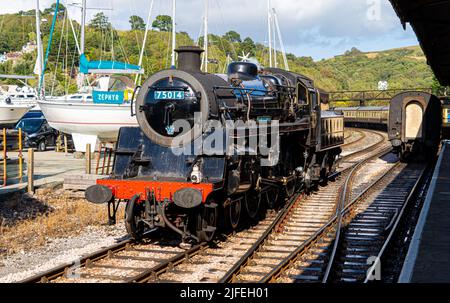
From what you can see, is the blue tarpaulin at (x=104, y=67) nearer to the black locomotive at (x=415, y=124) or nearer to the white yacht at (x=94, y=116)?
the white yacht at (x=94, y=116)

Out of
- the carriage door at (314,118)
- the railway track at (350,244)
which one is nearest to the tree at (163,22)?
the carriage door at (314,118)

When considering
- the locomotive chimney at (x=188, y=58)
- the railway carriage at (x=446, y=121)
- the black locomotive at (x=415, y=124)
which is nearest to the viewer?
the locomotive chimney at (x=188, y=58)

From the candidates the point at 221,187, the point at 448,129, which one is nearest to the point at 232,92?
the point at 221,187

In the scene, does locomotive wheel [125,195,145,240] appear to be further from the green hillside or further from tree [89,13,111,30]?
the green hillside

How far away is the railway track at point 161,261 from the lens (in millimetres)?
6812

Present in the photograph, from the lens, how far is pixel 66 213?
11.2 m

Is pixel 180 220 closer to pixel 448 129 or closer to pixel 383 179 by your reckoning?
pixel 383 179

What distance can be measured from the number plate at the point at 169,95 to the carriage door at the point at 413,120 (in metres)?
14.0

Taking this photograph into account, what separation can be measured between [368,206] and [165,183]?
5620 mm

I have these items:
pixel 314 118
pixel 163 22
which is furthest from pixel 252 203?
pixel 163 22

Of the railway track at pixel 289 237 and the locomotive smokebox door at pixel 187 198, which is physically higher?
the locomotive smokebox door at pixel 187 198

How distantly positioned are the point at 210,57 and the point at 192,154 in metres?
53.0

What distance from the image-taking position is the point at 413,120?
67.0 feet
